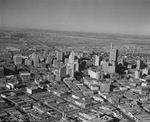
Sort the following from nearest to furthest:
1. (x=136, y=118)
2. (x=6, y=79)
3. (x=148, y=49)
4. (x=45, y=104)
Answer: (x=136, y=118) < (x=45, y=104) < (x=6, y=79) < (x=148, y=49)

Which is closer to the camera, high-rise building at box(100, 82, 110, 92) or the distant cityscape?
the distant cityscape

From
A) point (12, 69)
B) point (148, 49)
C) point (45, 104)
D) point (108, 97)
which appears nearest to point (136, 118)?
point (108, 97)

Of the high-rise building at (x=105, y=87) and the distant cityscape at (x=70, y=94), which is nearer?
the distant cityscape at (x=70, y=94)

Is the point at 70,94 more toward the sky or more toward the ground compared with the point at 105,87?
more toward the ground

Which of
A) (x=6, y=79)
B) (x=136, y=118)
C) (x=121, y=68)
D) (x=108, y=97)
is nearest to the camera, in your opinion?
(x=136, y=118)

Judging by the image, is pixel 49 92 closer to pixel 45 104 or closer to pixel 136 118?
pixel 45 104

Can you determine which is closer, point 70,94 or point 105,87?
point 70,94

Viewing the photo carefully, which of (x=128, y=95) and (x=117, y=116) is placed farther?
(x=128, y=95)

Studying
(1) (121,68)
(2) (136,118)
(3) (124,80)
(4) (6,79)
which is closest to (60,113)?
(2) (136,118)

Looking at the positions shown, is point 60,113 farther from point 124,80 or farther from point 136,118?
point 124,80
